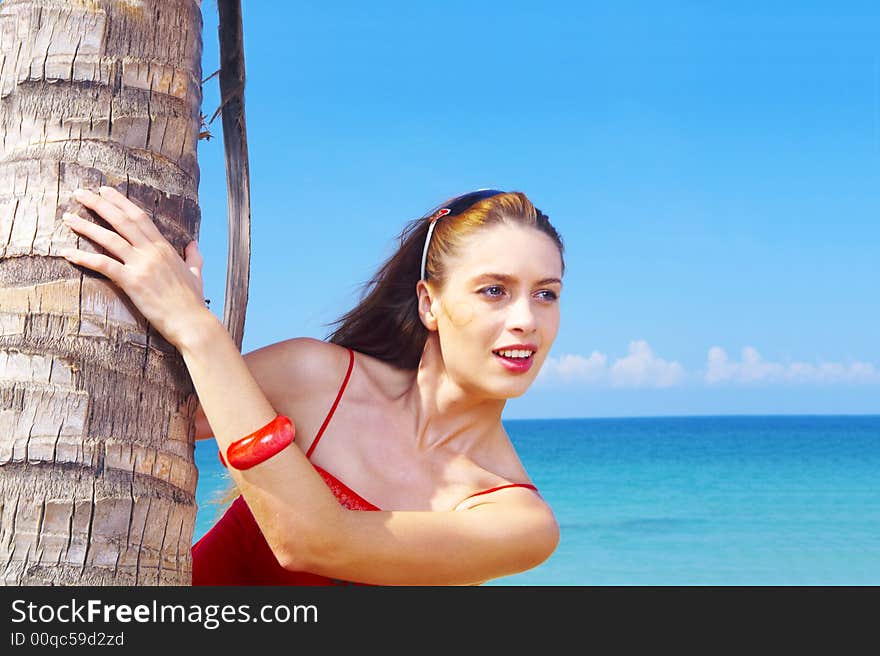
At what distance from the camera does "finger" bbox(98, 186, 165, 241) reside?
2.40m

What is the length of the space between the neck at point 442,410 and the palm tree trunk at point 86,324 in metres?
1.12

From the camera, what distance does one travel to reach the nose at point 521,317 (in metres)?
3.21

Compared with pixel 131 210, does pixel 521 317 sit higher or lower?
higher

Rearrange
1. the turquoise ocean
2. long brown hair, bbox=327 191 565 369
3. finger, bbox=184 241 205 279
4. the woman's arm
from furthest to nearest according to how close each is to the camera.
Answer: the turquoise ocean < long brown hair, bbox=327 191 565 369 < finger, bbox=184 241 205 279 < the woman's arm

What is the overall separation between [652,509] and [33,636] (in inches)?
1187

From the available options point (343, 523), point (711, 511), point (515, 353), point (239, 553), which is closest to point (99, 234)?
point (343, 523)

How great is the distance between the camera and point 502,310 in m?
3.26

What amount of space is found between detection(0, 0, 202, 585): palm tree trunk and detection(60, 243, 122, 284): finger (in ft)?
0.08

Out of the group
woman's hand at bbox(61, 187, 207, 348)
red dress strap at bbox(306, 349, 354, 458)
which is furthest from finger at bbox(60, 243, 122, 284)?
red dress strap at bbox(306, 349, 354, 458)

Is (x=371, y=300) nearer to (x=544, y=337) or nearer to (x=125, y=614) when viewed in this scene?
(x=544, y=337)

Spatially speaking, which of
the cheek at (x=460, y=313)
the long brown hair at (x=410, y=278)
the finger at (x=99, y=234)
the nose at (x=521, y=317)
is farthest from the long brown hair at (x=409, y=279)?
the finger at (x=99, y=234)

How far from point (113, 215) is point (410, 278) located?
1.53 meters

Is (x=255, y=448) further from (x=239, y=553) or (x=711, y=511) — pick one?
(x=711, y=511)

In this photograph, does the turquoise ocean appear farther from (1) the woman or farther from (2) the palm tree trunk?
(2) the palm tree trunk
